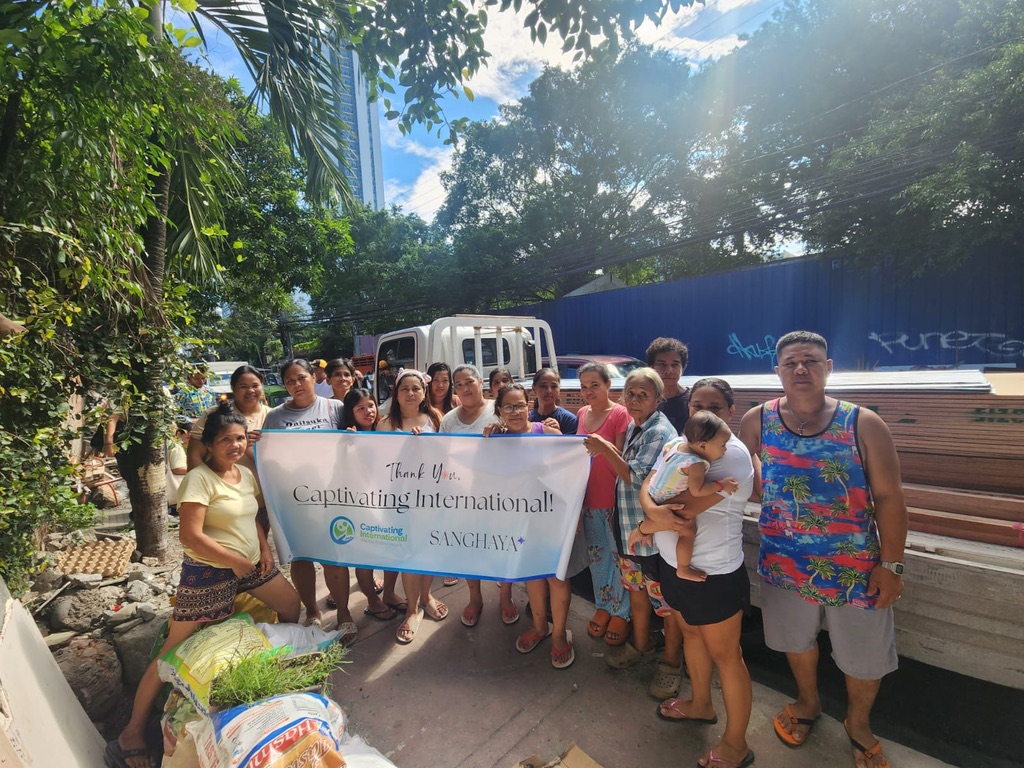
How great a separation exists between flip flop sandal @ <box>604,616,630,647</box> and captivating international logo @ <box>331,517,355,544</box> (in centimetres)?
169

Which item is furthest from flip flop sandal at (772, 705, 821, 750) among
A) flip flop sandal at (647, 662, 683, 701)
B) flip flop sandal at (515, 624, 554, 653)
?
flip flop sandal at (515, 624, 554, 653)

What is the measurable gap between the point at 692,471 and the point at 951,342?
11501mm

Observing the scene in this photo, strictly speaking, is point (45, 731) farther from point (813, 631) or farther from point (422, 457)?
point (813, 631)

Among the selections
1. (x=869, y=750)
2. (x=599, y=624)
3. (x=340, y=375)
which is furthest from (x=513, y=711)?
(x=340, y=375)

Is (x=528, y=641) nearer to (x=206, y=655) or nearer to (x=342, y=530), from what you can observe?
(x=342, y=530)

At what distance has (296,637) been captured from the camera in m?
2.37

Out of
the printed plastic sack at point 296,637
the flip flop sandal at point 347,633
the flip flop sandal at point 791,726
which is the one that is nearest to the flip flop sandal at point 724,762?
the flip flop sandal at point 791,726

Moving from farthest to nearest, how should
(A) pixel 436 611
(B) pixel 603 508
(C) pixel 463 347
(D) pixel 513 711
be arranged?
(C) pixel 463 347
(A) pixel 436 611
(B) pixel 603 508
(D) pixel 513 711

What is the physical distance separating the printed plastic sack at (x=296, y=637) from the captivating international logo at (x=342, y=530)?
26.1 inches

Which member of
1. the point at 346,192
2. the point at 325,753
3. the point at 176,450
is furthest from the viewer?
the point at 346,192

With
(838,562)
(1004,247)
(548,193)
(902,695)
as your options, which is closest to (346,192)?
(838,562)

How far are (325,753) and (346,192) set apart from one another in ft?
14.1

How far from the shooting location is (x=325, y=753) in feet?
5.49

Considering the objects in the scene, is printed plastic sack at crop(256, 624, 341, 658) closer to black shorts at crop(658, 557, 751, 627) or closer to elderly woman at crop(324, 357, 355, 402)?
black shorts at crop(658, 557, 751, 627)
